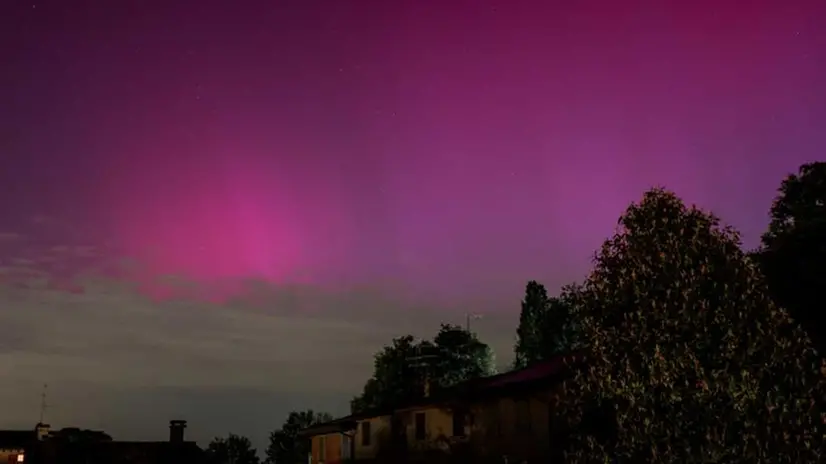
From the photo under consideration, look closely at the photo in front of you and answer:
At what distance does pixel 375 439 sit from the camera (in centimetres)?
4691

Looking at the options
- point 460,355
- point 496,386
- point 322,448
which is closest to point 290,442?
point 460,355

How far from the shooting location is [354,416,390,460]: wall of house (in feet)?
151

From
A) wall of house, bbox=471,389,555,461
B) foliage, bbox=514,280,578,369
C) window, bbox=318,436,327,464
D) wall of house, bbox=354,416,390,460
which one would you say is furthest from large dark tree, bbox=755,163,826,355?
foliage, bbox=514,280,578,369

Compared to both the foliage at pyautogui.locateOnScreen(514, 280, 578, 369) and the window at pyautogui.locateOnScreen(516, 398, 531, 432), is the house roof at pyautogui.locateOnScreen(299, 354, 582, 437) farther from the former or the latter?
the foliage at pyautogui.locateOnScreen(514, 280, 578, 369)

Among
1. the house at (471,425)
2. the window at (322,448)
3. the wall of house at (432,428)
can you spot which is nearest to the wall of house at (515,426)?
the house at (471,425)

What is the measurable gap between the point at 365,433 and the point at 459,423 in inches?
368

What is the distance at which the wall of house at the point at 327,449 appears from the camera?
51688 millimetres

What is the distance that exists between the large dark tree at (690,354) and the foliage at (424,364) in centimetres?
5672

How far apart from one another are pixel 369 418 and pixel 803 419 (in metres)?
29.3

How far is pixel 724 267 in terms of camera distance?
22.5m

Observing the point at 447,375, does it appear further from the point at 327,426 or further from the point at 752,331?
the point at 752,331

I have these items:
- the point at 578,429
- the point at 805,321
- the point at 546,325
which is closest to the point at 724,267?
the point at 578,429

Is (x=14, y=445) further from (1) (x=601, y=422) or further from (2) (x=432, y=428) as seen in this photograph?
(1) (x=601, y=422)

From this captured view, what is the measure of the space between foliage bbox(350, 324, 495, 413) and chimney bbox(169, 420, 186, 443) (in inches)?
667
